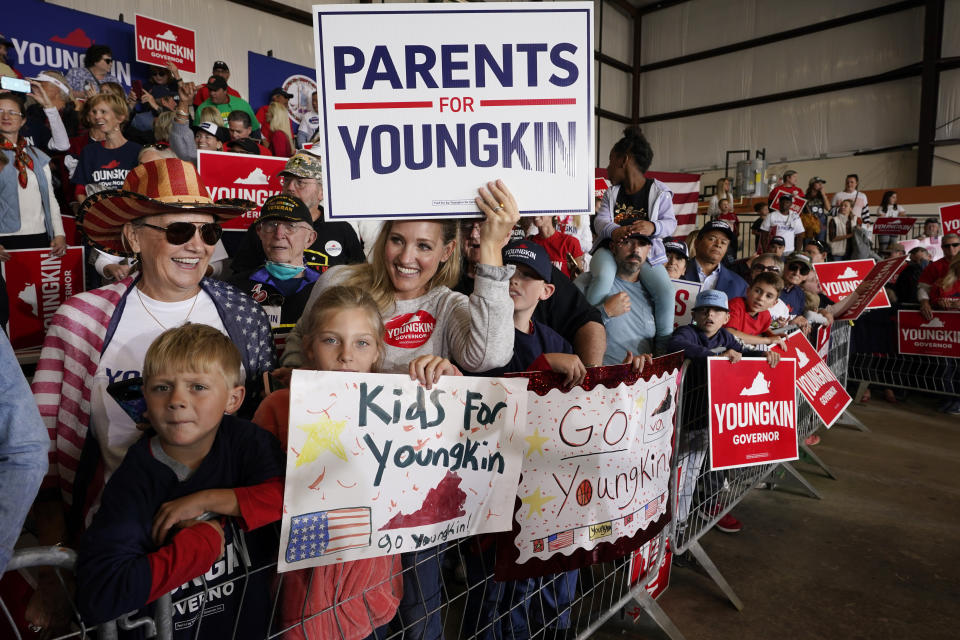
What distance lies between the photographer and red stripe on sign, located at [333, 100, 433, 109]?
5.26ft

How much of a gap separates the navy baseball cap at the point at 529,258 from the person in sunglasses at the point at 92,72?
Result: 701 cm

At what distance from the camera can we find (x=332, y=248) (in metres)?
3.39

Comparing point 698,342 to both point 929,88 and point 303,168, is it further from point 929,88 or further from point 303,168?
point 929,88

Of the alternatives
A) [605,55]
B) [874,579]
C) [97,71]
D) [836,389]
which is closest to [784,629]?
[874,579]

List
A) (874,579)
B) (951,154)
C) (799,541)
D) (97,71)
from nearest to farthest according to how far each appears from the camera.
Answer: (874,579) < (799,541) < (97,71) < (951,154)

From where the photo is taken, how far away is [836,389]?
3.60 m

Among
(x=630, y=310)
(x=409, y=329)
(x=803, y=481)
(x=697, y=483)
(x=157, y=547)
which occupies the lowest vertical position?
(x=803, y=481)

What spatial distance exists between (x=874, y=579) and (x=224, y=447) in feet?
11.3

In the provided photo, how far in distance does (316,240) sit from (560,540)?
2252mm

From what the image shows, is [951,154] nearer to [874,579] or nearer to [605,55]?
[605,55]

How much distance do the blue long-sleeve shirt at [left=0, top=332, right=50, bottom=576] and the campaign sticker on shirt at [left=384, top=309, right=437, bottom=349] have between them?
92 cm

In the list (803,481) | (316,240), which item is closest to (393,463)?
(316,240)

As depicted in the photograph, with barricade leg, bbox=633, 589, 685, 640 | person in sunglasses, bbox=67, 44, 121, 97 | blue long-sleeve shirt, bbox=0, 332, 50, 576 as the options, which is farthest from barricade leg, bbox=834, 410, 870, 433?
person in sunglasses, bbox=67, 44, 121, 97

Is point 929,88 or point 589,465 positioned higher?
point 929,88
